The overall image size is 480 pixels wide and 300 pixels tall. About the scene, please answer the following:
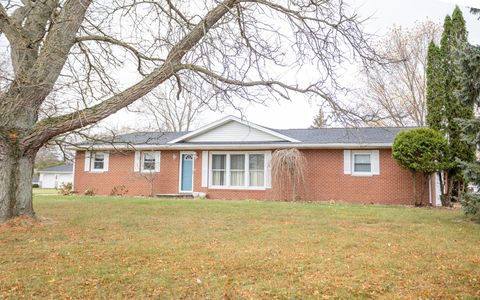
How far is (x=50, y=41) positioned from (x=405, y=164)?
1204 cm

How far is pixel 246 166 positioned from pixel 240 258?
12.6 metres

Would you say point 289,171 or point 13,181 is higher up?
point 289,171

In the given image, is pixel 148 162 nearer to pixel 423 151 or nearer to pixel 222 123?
pixel 222 123

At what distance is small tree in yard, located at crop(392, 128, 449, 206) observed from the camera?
13664mm

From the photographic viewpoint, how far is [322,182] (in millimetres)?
16656

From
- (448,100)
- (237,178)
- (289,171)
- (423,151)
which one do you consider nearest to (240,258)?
(423,151)

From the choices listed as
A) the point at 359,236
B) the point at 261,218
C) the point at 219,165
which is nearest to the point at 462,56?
the point at 359,236

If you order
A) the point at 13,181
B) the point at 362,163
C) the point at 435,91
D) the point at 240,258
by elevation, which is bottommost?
the point at 240,258

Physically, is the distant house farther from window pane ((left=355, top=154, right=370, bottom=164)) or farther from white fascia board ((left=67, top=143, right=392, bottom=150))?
window pane ((left=355, top=154, right=370, bottom=164))

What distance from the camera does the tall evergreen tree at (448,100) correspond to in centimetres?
1367

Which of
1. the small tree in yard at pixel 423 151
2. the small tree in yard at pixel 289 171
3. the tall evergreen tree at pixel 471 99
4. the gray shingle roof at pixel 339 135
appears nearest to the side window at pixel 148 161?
the small tree in yard at pixel 289 171

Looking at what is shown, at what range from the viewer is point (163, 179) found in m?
19.0

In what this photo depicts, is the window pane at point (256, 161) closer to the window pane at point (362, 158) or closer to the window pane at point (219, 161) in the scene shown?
the window pane at point (219, 161)

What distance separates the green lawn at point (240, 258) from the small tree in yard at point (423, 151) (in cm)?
485
